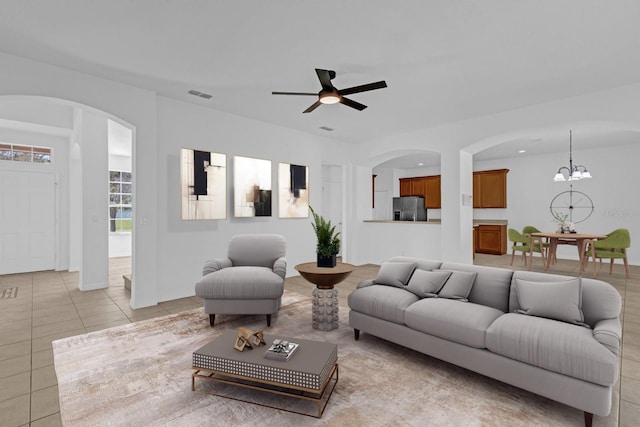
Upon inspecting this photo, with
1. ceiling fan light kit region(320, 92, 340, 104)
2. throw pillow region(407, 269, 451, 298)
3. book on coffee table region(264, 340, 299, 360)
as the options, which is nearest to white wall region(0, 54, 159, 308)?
ceiling fan light kit region(320, 92, 340, 104)

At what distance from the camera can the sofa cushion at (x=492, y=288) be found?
2.64 metres

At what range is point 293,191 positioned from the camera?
19.6 ft

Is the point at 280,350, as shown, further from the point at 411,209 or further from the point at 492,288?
the point at 411,209

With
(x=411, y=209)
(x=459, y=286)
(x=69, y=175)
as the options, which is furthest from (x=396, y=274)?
(x=69, y=175)

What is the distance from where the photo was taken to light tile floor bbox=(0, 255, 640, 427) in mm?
2084

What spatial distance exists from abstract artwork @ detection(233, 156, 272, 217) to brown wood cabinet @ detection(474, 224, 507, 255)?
657cm

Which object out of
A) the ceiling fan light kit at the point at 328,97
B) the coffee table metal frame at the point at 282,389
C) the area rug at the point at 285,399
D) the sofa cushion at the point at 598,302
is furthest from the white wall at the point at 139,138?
the sofa cushion at the point at 598,302

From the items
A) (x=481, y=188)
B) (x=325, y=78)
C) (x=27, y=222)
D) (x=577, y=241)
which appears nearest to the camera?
(x=325, y=78)

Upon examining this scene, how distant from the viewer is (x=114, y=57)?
3.18 metres

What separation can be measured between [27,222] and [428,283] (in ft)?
24.3

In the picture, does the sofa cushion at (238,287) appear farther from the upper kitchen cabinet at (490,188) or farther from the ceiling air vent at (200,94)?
the upper kitchen cabinet at (490,188)

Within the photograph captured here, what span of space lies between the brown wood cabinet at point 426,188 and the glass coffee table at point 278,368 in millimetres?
8429

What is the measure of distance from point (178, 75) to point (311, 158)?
3.12 metres

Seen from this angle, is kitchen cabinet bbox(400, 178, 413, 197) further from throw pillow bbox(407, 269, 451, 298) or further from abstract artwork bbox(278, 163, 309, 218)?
throw pillow bbox(407, 269, 451, 298)
